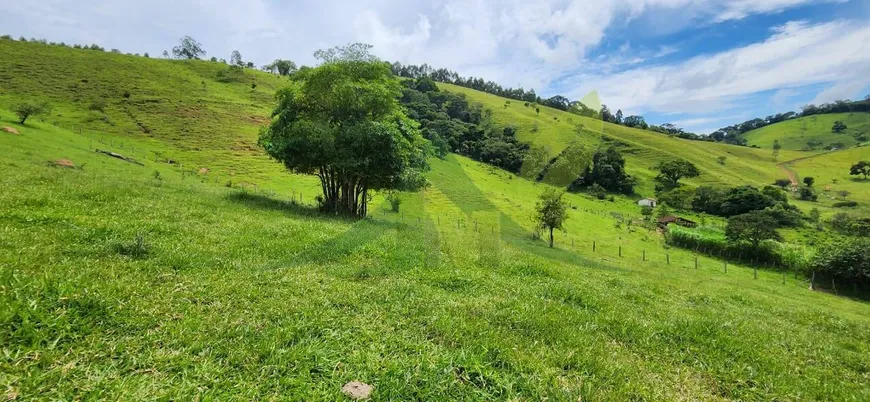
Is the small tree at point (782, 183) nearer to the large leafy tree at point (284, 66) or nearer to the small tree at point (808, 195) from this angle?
the small tree at point (808, 195)

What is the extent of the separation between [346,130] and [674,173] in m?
104

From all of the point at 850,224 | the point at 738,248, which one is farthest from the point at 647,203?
the point at 738,248

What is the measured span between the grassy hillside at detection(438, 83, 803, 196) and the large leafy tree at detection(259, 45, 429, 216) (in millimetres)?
72236

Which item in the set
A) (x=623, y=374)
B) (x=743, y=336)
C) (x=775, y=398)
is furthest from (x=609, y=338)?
(x=743, y=336)

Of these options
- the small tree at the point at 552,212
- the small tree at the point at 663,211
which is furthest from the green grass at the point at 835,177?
the small tree at the point at 552,212

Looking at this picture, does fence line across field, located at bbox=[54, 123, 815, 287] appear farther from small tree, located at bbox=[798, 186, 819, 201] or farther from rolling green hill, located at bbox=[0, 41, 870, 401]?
small tree, located at bbox=[798, 186, 819, 201]

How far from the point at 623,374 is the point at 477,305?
2.62m

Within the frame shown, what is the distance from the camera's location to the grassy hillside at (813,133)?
15025cm

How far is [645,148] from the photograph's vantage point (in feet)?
385

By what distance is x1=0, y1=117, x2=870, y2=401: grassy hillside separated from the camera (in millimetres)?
3959

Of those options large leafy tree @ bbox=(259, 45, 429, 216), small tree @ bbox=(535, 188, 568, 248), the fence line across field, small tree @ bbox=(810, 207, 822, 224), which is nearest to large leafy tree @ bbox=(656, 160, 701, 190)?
small tree @ bbox=(810, 207, 822, 224)

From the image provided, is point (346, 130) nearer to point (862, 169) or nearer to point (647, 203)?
point (647, 203)

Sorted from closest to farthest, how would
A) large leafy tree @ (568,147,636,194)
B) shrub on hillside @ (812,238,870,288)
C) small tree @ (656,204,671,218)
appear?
shrub on hillside @ (812,238,870,288) < small tree @ (656,204,671,218) < large leafy tree @ (568,147,636,194)

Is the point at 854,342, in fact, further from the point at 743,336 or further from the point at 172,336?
the point at 172,336
